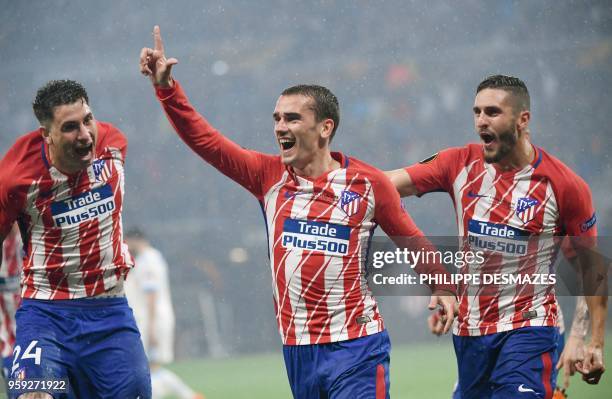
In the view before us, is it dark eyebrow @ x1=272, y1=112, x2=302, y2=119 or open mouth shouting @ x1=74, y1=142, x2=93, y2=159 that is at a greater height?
dark eyebrow @ x1=272, y1=112, x2=302, y2=119

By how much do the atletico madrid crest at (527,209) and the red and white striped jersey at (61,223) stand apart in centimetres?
208

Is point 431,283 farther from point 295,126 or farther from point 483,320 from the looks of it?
point 295,126

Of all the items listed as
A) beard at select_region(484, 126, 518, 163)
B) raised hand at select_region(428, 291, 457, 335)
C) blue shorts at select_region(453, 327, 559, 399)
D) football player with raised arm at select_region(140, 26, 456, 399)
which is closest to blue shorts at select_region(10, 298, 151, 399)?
football player with raised arm at select_region(140, 26, 456, 399)

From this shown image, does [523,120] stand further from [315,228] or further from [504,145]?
[315,228]

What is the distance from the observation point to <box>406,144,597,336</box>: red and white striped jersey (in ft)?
16.5

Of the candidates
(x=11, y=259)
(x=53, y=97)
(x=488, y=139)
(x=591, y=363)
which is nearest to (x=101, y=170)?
(x=53, y=97)

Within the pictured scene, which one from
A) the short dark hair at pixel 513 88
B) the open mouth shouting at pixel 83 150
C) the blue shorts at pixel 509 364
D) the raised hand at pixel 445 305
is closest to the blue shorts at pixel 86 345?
the open mouth shouting at pixel 83 150

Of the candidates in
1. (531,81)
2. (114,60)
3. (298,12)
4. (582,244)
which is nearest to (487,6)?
(531,81)

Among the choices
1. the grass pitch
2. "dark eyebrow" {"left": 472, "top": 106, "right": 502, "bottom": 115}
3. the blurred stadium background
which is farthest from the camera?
the blurred stadium background

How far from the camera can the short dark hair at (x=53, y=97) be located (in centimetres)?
486

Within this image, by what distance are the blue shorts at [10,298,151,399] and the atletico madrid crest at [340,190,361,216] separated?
1.32 meters

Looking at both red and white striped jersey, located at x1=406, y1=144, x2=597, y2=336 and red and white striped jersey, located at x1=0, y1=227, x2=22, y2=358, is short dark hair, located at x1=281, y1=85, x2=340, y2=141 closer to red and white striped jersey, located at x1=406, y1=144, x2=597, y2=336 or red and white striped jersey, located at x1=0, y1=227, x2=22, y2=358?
red and white striped jersey, located at x1=406, y1=144, x2=597, y2=336

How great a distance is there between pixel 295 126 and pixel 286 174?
24 centimetres

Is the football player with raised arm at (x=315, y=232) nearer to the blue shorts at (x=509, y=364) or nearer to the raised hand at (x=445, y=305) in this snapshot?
the raised hand at (x=445, y=305)
